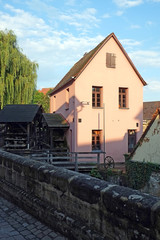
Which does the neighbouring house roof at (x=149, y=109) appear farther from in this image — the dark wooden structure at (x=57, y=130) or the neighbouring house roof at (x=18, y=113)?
the neighbouring house roof at (x=18, y=113)

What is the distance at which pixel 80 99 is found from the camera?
15.4 meters

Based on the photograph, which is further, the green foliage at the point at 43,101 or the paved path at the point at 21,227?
the green foliage at the point at 43,101

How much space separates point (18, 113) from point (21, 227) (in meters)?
13.6

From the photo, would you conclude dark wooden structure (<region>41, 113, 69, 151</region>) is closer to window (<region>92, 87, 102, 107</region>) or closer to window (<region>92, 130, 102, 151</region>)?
window (<region>92, 130, 102, 151</region>)

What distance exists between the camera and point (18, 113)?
16.9m

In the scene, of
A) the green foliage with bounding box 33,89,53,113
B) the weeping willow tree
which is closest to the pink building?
the weeping willow tree

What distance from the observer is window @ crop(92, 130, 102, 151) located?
51.8 ft

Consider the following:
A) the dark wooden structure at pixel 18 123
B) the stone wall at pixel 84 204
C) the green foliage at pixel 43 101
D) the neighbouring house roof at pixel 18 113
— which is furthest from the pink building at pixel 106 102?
the green foliage at pixel 43 101

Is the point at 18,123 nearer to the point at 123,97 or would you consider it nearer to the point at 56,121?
the point at 56,121

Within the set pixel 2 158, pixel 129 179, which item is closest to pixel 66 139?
pixel 129 179

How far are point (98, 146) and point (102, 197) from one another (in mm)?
13020

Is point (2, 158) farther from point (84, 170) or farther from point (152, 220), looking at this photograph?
point (84, 170)

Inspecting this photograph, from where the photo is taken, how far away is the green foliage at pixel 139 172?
10516mm

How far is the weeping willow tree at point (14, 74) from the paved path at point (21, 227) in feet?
61.4
